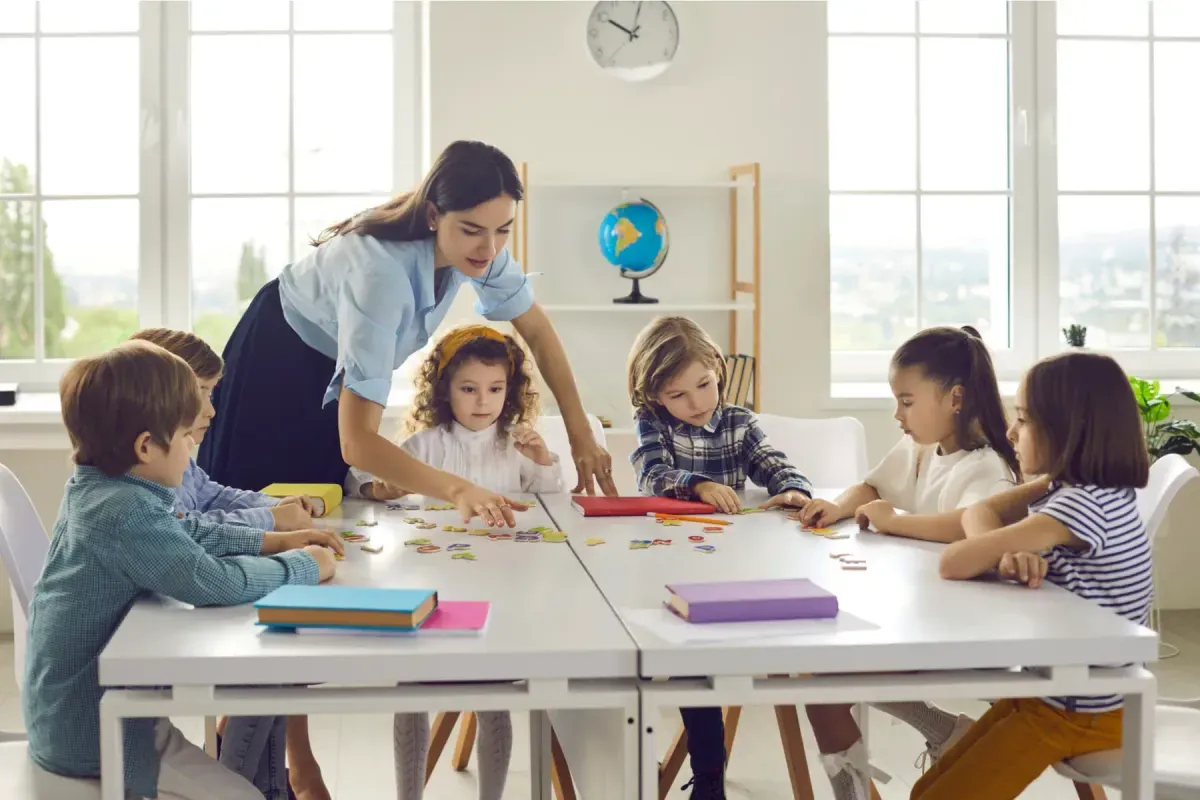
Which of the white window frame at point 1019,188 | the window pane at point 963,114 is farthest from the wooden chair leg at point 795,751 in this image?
the window pane at point 963,114

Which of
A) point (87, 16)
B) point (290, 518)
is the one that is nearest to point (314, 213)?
point (87, 16)

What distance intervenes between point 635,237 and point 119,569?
2.57 m

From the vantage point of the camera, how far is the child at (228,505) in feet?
7.03

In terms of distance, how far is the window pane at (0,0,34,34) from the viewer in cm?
427

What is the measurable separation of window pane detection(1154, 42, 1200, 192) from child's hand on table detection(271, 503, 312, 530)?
3618 mm

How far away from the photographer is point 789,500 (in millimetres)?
2477

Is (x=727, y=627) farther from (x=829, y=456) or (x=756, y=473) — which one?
(x=829, y=456)

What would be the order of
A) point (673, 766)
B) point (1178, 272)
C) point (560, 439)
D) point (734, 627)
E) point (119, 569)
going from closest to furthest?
point (734, 627)
point (119, 569)
point (673, 766)
point (560, 439)
point (1178, 272)

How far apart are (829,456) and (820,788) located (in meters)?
0.74

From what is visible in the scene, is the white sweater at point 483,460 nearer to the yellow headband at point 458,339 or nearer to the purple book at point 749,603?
the yellow headband at point 458,339

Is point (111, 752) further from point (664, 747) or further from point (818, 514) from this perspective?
point (664, 747)

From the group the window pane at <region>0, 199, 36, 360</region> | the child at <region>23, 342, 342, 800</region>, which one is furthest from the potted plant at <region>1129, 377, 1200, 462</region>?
the window pane at <region>0, 199, 36, 360</region>

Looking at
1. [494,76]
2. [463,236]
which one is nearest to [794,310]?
[494,76]

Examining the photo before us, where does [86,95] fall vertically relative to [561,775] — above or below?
above
